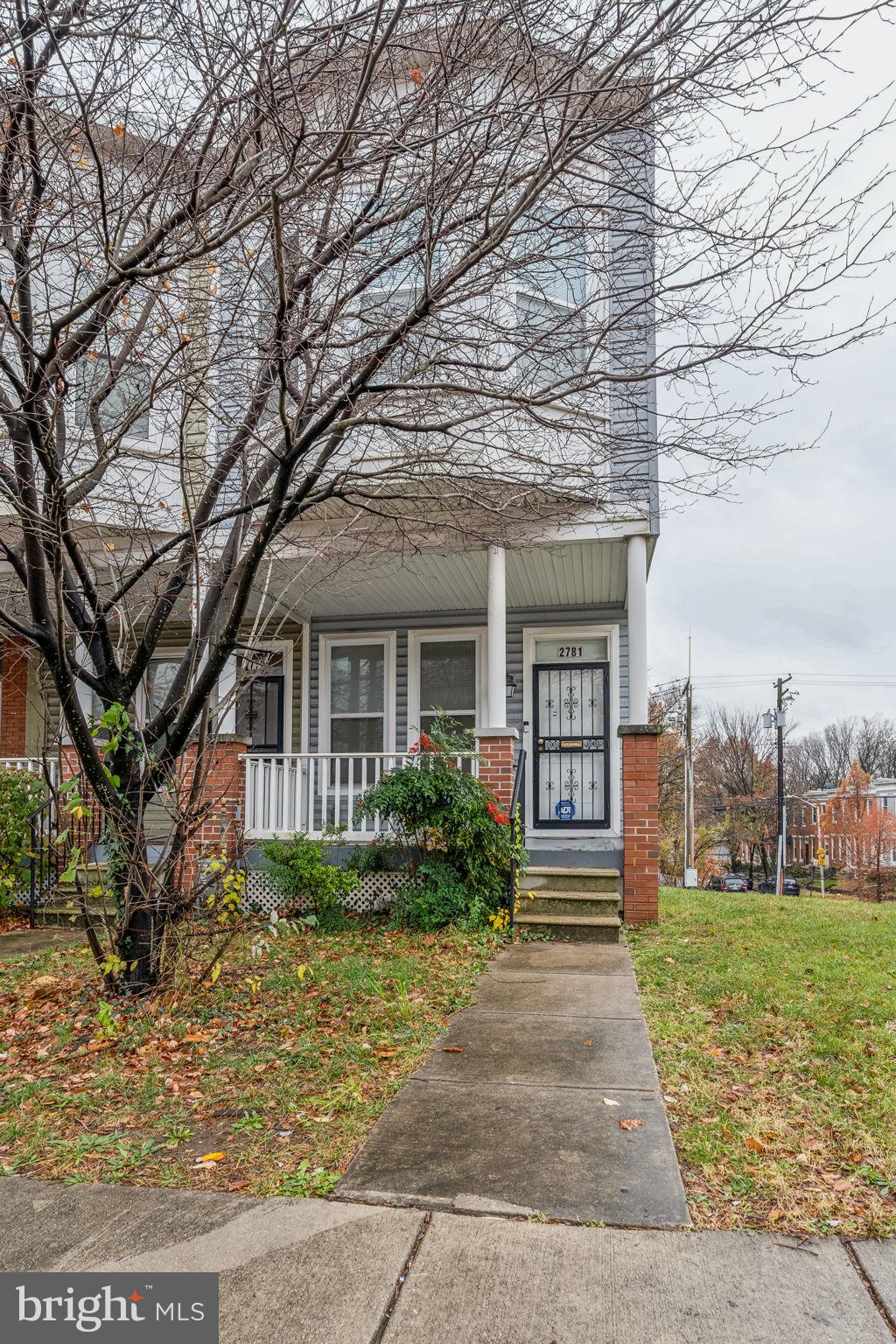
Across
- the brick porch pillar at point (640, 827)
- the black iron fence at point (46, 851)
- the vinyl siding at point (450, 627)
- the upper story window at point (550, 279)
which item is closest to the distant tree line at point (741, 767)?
the vinyl siding at point (450, 627)

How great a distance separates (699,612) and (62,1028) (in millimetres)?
62227

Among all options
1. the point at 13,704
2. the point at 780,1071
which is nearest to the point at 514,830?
the point at 780,1071

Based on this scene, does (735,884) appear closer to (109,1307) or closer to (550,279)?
(550,279)

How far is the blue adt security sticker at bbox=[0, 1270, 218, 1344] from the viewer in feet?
7.14

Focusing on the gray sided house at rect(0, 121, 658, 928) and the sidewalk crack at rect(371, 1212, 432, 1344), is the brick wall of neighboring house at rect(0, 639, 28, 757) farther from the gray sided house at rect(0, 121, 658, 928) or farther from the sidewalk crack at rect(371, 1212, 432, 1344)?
the sidewalk crack at rect(371, 1212, 432, 1344)

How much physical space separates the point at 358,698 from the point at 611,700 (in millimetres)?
3259

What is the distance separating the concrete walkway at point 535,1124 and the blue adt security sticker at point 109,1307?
62 centimetres

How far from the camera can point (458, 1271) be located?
2318 mm

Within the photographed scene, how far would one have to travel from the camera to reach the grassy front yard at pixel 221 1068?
10.1ft

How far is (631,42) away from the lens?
4176mm

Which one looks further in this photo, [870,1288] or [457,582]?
[457,582]

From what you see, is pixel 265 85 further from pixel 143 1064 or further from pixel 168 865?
pixel 143 1064

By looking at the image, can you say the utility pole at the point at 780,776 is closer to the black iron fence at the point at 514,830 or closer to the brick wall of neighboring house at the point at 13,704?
the black iron fence at the point at 514,830

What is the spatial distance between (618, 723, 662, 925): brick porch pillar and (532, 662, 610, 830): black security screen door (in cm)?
221
